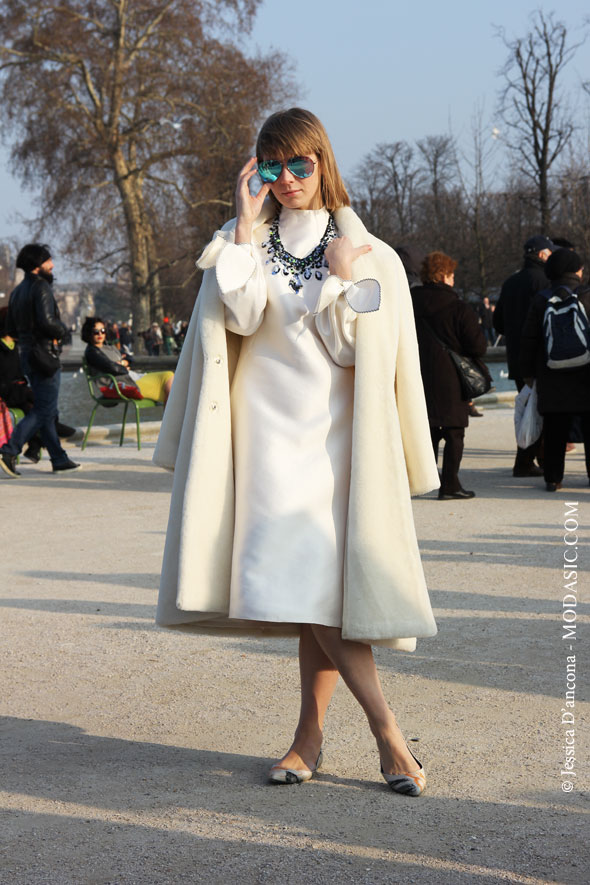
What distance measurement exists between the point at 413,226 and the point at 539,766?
233 feet

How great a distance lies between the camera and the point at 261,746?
386 cm

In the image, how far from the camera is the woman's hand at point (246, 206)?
139 inches

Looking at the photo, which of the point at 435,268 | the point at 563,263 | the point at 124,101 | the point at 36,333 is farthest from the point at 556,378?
the point at 124,101

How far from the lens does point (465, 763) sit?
3.64 meters

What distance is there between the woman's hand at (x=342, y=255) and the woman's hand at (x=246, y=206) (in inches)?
8.9

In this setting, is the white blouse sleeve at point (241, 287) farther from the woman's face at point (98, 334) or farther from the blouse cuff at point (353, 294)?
the woman's face at point (98, 334)

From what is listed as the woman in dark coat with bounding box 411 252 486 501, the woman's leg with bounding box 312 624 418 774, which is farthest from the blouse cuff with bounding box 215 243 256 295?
the woman in dark coat with bounding box 411 252 486 501

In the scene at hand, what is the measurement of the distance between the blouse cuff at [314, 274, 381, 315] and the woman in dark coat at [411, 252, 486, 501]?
5718mm

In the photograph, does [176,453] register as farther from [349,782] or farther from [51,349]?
[51,349]

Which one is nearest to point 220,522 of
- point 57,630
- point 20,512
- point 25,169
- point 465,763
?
point 465,763

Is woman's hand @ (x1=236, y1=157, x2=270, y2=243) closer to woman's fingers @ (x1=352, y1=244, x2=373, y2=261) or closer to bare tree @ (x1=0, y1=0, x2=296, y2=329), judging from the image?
woman's fingers @ (x1=352, y1=244, x2=373, y2=261)

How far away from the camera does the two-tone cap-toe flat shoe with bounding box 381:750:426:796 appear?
11.1 feet

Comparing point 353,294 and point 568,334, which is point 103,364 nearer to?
point 568,334

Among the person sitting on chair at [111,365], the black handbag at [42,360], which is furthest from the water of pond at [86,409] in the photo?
the black handbag at [42,360]
